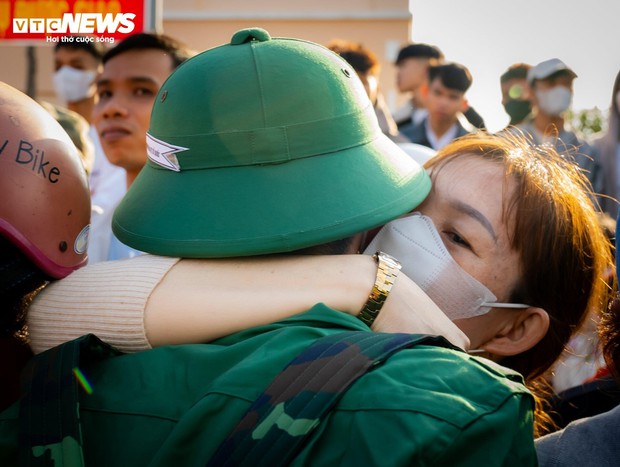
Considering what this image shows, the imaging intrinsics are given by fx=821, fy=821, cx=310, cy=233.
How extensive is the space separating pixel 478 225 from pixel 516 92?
6225mm

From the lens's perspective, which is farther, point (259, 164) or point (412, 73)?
point (412, 73)

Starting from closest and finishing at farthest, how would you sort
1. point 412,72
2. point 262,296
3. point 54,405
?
point 54,405, point 262,296, point 412,72

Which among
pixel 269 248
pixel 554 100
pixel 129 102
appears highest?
pixel 269 248

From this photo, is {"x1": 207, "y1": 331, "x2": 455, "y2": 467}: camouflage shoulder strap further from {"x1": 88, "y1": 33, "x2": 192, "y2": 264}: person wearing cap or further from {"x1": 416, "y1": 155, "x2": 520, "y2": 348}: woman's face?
{"x1": 88, "y1": 33, "x2": 192, "y2": 264}: person wearing cap

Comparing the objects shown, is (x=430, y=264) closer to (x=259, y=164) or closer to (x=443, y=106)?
(x=259, y=164)

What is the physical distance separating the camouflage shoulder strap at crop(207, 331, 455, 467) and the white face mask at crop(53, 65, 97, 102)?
21.8ft

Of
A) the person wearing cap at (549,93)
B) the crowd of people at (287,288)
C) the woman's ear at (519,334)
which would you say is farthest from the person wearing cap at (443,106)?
the woman's ear at (519,334)

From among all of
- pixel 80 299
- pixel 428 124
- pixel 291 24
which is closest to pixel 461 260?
pixel 80 299

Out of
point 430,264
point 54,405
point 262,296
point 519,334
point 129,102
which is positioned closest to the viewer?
point 54,405

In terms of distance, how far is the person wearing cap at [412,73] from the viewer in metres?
8.33

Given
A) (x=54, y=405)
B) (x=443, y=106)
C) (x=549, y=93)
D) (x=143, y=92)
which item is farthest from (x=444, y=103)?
(x=54, y=405)

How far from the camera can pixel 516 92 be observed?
8.08 meters

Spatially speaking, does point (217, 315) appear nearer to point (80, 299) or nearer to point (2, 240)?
point (80, 299)

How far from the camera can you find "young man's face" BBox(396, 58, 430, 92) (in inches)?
335
